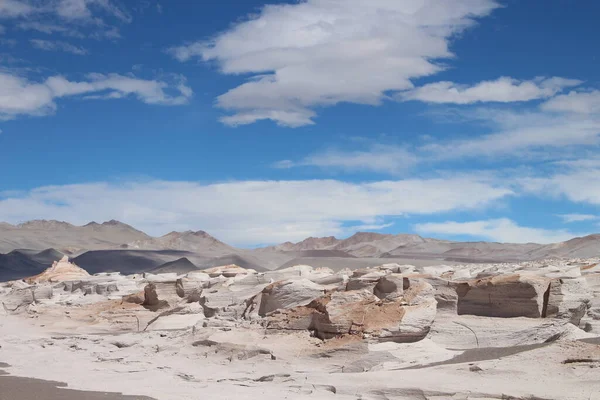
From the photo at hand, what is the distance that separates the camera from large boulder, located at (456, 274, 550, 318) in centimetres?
1323

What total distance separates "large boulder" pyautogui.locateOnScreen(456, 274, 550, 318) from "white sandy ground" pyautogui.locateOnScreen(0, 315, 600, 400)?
2099 millimetres

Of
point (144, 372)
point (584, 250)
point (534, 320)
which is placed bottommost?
point (144, 372)

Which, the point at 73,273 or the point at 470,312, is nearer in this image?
the point at 470,312

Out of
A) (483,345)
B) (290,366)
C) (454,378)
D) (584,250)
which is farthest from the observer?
(584,250)

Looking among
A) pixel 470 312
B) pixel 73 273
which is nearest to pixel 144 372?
pixel 470 312

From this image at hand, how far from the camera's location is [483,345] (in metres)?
12.1

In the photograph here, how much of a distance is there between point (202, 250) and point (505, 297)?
94592mm

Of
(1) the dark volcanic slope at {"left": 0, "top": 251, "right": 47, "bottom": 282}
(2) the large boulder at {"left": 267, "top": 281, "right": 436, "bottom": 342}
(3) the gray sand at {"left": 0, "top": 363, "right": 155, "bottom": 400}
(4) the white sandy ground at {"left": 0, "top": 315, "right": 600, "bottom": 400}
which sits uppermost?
(1) the dark volcanic slope at {"left": 0, "top": 251, "right": 47, "bottom": 282}

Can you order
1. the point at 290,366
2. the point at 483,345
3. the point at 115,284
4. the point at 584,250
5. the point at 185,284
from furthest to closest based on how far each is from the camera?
the point at 584,250
the point at 115,284
the point at 185,284
the point at 483,345
the point at 290,366

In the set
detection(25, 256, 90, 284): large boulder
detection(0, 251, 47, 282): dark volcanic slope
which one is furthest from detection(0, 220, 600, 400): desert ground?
detection(0, 251, 47, 282): dark volcanic slope

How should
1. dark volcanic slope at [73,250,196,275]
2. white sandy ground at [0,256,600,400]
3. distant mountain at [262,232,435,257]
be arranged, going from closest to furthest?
white sandy ground at [0,256,600,400]
dark volcanic slope at [73,250,196,275]
distant mountain at [262,232,435,257]

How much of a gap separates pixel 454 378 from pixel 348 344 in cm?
268

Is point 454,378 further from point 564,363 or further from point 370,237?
point 370,237

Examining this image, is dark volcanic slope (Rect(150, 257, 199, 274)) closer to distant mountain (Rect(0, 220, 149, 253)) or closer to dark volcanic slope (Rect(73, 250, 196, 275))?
dark volcanic slope (Rect(73, 250, 196, 275))
